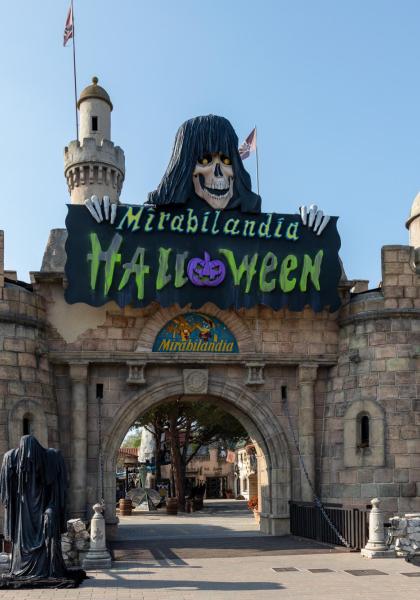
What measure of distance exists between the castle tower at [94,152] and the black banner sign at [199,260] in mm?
24389

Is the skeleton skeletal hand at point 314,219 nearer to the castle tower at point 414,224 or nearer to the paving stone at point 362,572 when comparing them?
the castle tower at point 414,224

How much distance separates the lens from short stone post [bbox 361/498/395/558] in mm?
17641

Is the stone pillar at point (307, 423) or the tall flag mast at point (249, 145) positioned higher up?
the tall flag mast at point (249, 145)

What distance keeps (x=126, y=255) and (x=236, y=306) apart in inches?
138

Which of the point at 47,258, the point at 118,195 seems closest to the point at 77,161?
the point at 118,195

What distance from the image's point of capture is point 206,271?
22.7 meters

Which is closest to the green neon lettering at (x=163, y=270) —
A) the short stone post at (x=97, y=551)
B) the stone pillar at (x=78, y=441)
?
the stone pillar at (x=78, y=441)

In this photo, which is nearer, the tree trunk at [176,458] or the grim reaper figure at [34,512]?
the grim reaper figure at [34,512]

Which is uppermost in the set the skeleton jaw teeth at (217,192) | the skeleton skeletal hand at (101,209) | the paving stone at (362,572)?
the skeleton jaw teeth at (217,192)

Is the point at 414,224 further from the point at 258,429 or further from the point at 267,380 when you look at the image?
the point at 258,429

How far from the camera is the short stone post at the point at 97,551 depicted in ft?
54.3

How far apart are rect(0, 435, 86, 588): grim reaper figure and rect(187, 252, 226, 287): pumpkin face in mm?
9007

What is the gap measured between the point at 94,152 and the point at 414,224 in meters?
23.9

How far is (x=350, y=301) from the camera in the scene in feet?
78.0
